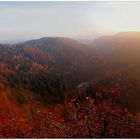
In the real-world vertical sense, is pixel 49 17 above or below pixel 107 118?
above

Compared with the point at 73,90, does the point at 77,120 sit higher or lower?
lower

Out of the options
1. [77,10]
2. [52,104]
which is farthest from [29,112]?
[77,10]

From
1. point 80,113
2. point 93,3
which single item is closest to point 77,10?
point 93,3

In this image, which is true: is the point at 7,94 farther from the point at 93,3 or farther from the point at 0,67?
the point at 93,3

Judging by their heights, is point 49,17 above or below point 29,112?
above

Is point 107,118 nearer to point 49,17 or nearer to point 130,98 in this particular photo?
point 130,98
